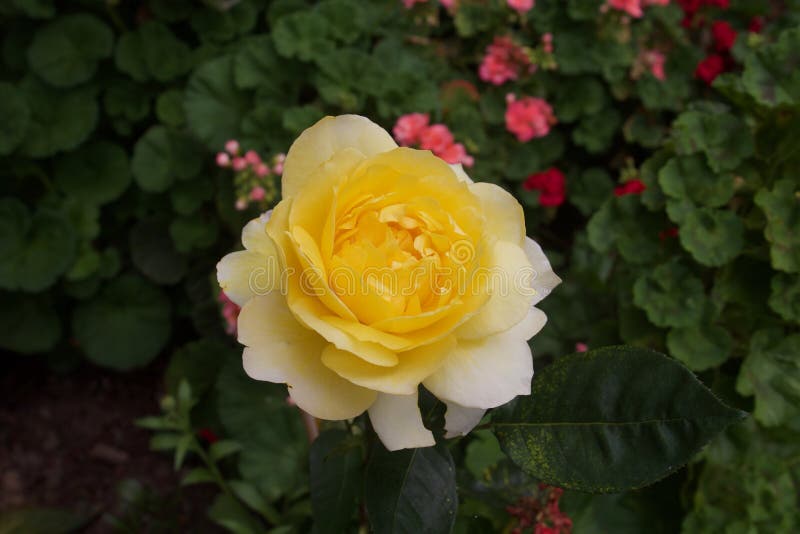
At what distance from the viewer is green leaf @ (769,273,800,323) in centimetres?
120

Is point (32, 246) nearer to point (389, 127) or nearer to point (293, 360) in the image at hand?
point (389, 127)

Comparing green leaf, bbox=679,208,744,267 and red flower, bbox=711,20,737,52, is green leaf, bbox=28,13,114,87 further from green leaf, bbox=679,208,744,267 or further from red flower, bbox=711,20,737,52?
red flower, bbox=711,20,737,52

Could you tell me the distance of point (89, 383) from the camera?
216 cm

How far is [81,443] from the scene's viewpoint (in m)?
2.05

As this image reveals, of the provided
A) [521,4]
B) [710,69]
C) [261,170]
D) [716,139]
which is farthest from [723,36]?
[261,170]

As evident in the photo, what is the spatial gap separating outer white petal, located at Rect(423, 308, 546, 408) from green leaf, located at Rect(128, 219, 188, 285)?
5.21 feet

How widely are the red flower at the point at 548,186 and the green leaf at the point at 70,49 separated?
1239 mm

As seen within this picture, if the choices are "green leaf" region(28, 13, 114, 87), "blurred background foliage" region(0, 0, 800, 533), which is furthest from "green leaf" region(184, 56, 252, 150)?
"green leaf" region(28, 13, 114, 87)

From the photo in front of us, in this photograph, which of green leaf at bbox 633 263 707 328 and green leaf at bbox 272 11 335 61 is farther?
green leaf at bbox 272 11 335 61

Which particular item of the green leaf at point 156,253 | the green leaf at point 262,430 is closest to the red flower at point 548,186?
the green leaf at point 262,430

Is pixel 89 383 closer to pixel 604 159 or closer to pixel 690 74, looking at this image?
pixel 604 159

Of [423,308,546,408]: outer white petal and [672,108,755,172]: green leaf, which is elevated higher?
[423,308,546,408]: outer white petal

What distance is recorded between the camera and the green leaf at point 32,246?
1826mm

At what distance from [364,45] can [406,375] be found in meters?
1.56
